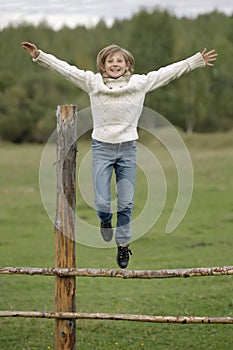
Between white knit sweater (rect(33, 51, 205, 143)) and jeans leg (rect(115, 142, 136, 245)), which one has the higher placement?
white knit sweater (rect(33, 51, 205, 143))

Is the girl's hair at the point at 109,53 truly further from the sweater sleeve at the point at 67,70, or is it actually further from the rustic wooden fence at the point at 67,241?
the rustic wooden fence at the point at 67,241

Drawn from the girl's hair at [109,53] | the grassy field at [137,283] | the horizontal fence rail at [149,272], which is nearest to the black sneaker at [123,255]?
the horizontal fence rail at [149,272]

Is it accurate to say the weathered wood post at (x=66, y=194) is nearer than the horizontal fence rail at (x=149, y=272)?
No

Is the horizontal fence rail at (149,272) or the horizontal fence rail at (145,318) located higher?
the horizontal fence rail at (149,272)

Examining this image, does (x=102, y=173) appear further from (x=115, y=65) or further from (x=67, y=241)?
(x=115, y=65)

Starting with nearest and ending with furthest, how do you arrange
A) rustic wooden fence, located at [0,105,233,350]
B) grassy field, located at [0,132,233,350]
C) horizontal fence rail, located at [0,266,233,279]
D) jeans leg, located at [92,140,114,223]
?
1. horizontal fence rail, located at [0,266,233,279]
2. rustic wooden fence, located at [0,105,233,350]
3. jeans leg, located at [92,140,114,223]
4. grassy field, located at [0,132,233,350]

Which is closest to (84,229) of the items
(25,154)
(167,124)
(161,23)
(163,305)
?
(167,124)

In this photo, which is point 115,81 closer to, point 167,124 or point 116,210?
point 167,124

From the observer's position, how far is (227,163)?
26453 millimetres

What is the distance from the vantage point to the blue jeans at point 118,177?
256 inches

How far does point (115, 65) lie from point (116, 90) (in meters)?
0.19

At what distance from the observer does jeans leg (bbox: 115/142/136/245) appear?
6535mm

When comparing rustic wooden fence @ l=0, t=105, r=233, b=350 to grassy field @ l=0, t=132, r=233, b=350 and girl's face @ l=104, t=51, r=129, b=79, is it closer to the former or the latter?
girl's face @ l=104, t=51, r=129, b=79

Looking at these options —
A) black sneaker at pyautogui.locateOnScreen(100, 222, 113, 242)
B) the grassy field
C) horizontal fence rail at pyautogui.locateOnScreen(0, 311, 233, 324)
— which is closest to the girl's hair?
black sneaker at pyautogui.locateOnScreen(100, 222, 113, 242)
